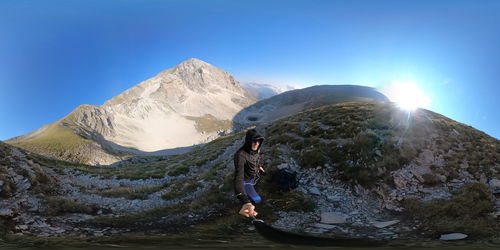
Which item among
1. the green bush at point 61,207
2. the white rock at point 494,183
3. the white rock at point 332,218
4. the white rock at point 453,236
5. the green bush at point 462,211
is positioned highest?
the white rock at point 494,183

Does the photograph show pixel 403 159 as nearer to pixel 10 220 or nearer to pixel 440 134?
pixel 440 134

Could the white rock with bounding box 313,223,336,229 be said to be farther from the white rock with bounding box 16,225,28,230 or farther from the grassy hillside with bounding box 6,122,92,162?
the grassy hillside with bounding box 6,122,92,162

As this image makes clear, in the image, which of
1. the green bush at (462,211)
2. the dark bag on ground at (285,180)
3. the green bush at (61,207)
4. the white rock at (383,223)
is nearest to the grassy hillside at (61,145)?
the green bush at (61,207)

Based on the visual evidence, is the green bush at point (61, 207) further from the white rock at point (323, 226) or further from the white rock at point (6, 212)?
the white rock at point (323, 226)

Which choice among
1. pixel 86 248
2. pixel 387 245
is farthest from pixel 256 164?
pixel 86 248

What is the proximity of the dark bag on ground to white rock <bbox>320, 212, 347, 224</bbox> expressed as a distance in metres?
3.28

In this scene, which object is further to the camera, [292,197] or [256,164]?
→ [292,197]

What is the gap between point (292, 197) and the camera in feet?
52.9

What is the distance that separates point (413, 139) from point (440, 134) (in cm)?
319

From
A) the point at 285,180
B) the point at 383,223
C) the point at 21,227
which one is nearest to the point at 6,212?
the point at 21,227

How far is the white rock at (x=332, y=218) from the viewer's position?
13337 millimetres

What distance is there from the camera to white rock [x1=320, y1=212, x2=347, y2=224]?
1334cm

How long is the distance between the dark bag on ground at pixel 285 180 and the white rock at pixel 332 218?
3.28m

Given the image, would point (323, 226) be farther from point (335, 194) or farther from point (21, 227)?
point (21, 227)
